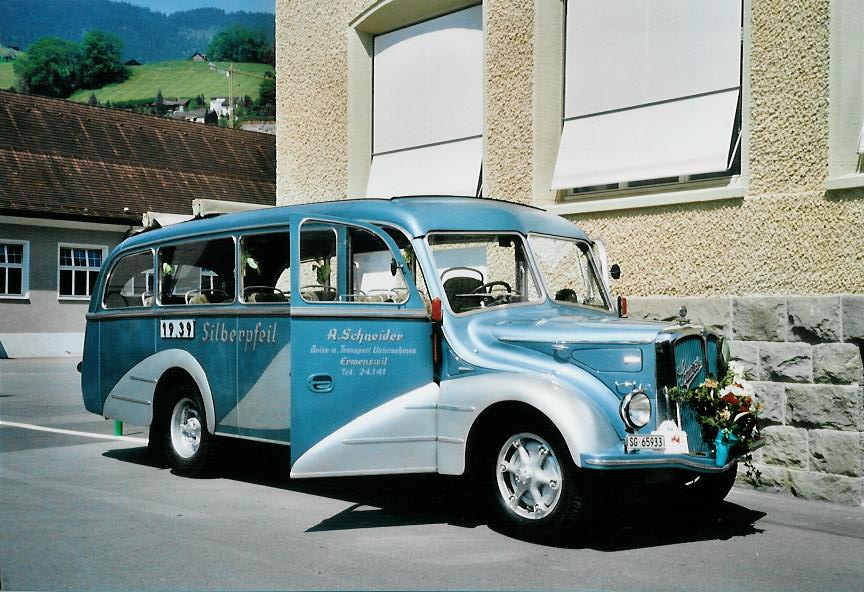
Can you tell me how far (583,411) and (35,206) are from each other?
29.0m

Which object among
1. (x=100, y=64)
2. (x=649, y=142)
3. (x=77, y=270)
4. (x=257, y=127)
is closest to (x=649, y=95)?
(x=649, y=142)

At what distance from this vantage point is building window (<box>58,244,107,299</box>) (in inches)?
1284

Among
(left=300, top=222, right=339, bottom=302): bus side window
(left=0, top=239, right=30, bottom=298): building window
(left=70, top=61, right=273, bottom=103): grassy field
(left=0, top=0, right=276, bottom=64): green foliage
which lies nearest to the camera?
(left=300, top=222, right=339, bottom=302): bus side window

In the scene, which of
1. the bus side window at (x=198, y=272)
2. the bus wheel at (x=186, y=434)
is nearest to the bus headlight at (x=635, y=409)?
the bus side window at (x=198, y=272)

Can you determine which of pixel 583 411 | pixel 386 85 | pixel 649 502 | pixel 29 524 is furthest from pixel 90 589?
pixel 386 85

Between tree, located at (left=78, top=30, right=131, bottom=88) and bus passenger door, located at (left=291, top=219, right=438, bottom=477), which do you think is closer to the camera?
bus passenger door, located at (left=291, top=219, right=438, bottom=477)

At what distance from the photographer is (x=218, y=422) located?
9141 millimetres

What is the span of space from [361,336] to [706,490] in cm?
298

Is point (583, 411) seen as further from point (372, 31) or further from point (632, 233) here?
point (372, 31)

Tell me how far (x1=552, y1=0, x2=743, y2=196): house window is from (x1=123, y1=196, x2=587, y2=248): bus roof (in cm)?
267

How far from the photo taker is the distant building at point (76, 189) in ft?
103

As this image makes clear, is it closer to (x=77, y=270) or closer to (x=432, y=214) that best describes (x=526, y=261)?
(x=432, y=214)

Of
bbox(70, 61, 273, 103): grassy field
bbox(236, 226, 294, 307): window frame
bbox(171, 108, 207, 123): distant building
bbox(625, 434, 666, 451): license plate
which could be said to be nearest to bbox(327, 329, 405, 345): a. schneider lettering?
bbox(236, 226, 294, 307): window frame

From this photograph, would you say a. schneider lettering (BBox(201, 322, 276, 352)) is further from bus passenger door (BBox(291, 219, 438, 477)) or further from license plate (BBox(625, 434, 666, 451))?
license plate (BBox(625, 434, 666, 451))
